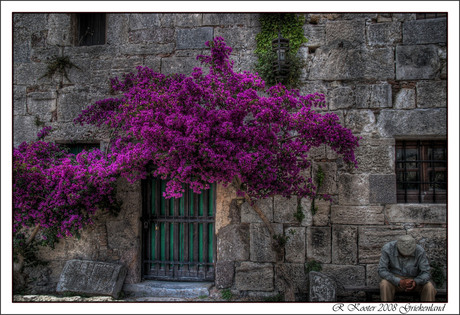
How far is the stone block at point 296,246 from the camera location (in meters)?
3.90

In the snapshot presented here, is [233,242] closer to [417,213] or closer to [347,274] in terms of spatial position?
[347,274]

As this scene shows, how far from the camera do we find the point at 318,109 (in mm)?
3994

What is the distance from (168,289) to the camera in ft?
13.1

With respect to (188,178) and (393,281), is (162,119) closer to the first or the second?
(188,178)

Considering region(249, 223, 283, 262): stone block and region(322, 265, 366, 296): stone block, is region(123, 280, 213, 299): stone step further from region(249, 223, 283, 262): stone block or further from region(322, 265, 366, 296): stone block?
region(322, 265, 366, 296): stone block

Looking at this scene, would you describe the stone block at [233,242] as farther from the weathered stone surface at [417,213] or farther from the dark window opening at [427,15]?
the dark window opening at [427,15]

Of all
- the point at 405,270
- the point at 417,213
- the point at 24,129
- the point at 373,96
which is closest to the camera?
the point at 405,270

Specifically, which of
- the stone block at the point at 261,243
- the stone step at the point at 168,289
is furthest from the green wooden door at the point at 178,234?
the stone block at the point at 261,243

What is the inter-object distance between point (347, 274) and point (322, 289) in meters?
0.51

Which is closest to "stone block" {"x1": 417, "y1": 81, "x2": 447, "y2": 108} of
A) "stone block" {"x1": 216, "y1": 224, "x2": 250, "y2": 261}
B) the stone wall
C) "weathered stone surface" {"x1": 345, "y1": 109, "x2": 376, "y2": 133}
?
the stone wall

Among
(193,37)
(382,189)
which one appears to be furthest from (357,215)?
(193,37)

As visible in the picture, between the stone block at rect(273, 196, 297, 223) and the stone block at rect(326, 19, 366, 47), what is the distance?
202cm

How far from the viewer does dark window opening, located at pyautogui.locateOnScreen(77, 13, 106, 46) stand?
179 inches

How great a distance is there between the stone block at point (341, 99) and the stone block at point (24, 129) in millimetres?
3894
